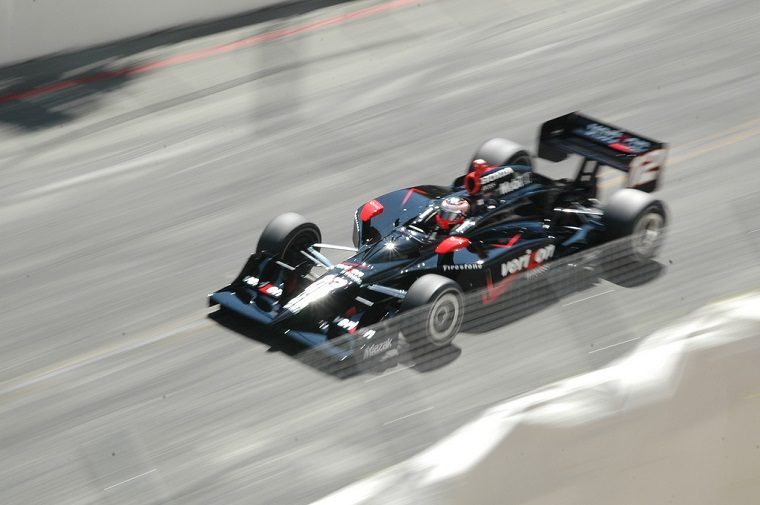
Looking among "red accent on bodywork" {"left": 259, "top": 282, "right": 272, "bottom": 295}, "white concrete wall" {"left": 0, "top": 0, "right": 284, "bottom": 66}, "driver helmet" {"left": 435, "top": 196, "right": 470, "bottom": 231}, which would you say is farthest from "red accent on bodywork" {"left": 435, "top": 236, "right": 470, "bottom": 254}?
"white concrete wall" {"left": 0, "top": 0, "right": 284, "bottom": 66}

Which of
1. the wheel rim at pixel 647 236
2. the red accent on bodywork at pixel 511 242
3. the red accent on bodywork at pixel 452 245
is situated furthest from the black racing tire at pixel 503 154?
the red accent on bodywork at pixel 452 245

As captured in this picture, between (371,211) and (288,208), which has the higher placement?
(371,211)

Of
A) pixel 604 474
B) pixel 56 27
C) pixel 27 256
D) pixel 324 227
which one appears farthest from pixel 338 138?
pixel 604 474

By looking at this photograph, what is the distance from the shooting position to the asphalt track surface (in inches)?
200

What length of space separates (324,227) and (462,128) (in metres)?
2.61

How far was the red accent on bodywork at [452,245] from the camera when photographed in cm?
769

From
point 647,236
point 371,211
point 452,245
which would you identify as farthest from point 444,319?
point 371,211

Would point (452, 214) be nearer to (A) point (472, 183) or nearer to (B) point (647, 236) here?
(A) point (472, 183)

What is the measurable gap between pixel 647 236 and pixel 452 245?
1539 millimetres

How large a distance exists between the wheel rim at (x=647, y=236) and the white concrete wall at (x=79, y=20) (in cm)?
875

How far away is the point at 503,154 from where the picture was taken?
30.9 ft

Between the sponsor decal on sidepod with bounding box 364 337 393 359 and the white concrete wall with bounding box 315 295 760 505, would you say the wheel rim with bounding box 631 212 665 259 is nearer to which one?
the white concrete wall with bounding box 315 295 760 505

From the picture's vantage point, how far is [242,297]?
8.02m

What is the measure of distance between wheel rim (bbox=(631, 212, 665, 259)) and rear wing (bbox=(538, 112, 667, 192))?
1.67 ft
